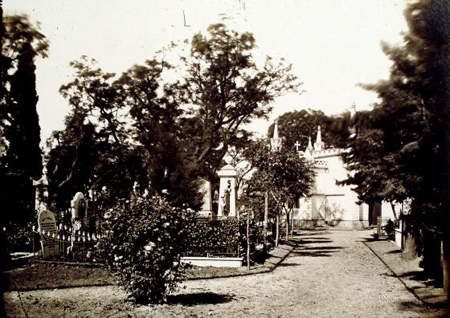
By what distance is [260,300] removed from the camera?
880 cm

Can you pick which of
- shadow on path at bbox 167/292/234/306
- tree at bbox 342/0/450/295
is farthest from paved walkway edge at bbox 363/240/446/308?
shadow on path at bbox 167/292/234/306

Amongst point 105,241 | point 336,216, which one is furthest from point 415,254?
point 336,216

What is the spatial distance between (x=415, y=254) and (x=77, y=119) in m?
14.1

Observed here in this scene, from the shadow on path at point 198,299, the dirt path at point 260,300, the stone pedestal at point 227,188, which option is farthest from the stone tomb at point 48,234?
the stone pedestal at point 227,188

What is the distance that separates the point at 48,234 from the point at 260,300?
709cm

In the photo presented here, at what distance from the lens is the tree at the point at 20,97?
682 cm

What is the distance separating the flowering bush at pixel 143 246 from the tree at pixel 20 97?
7.60 feet

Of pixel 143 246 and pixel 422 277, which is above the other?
pixel 143 246

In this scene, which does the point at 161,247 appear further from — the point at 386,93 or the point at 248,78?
the point at 248,78

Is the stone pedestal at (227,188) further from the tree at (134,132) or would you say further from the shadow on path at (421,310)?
the shadow on path at (421,310)

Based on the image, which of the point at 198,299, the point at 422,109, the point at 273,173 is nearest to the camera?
the point at 422,109

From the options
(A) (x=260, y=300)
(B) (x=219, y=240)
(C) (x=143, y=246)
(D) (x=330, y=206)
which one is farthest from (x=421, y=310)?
(D) (x=330, y=206)

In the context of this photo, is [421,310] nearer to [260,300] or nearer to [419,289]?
[419,289]

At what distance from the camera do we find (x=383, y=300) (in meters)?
9.11
